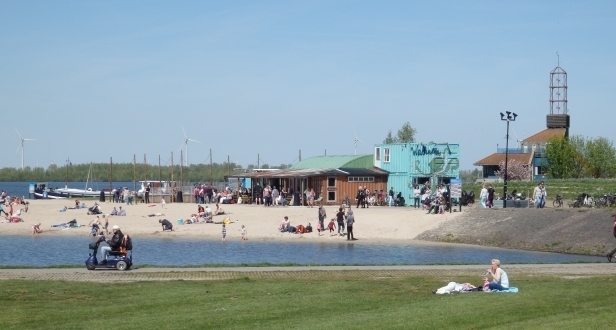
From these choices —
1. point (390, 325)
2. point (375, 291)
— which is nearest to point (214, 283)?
point (375, 291)

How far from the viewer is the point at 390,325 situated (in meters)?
15.9

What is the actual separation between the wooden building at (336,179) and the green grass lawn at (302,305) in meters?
39.4

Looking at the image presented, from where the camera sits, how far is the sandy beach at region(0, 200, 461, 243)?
4947 centimetres

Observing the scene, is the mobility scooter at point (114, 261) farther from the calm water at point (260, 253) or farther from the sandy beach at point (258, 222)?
the sandy beach at point (258, 222)

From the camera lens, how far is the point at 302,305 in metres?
18.7

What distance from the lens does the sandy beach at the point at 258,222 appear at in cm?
4947

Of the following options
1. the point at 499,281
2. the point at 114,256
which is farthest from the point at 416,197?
the point at 499,281

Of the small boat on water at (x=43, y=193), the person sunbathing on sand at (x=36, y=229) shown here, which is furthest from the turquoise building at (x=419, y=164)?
the small boat on water at (x=43, y=193)

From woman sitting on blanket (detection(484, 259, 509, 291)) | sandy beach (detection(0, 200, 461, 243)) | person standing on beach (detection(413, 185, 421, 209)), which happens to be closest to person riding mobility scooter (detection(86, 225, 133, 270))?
woman sitting on blanket (detection(484, 259, 509, 291))

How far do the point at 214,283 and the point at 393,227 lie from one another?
28.3m

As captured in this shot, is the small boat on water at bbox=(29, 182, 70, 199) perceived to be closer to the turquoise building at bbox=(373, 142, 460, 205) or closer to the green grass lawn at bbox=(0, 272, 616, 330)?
the turquoise building at bbox=(373, 142, 460, 205)

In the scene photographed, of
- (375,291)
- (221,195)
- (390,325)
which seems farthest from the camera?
(221,195)

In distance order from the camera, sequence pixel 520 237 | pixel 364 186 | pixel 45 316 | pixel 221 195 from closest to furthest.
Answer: pixel 45 316
pixel 520 237
pixel 364 186
pixel 221 195

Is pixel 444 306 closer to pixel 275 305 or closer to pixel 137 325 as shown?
pixel 275 305
